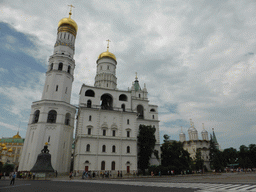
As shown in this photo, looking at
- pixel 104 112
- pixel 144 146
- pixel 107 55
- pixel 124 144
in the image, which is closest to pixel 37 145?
pixel 104 112

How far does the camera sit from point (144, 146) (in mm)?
33344

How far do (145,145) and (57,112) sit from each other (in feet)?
59.0

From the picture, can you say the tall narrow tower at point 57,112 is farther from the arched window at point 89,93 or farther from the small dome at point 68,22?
the arched window at point 89,93

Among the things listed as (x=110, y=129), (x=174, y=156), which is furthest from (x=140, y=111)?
(x=174, y=156)

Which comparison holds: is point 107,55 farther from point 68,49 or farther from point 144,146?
point 144,146

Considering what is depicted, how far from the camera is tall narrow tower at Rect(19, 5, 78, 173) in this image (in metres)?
30.2

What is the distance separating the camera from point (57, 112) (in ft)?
107

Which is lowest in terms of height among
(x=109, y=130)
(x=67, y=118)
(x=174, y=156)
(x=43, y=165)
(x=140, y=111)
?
(x=43, y=165)

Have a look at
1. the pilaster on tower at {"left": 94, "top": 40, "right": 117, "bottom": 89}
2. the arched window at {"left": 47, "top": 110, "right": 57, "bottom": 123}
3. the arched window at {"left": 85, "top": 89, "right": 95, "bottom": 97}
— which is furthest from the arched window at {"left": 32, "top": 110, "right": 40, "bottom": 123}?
the pilaster on tower at {"left": 94, "top": 40, "right": 117, "bottom": 89}

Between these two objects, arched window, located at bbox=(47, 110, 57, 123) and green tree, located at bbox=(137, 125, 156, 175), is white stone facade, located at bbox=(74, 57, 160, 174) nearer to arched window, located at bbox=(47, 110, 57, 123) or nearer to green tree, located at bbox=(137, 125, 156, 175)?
green tree, located at bbox=(137, 125, 156, 175)

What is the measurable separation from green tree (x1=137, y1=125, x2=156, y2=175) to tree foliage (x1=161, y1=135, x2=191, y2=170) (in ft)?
13.4

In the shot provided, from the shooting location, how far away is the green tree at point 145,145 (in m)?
33.0

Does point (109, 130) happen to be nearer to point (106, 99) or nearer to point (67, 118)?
point (67, 118)

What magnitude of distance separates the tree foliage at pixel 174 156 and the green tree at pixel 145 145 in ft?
13.4
